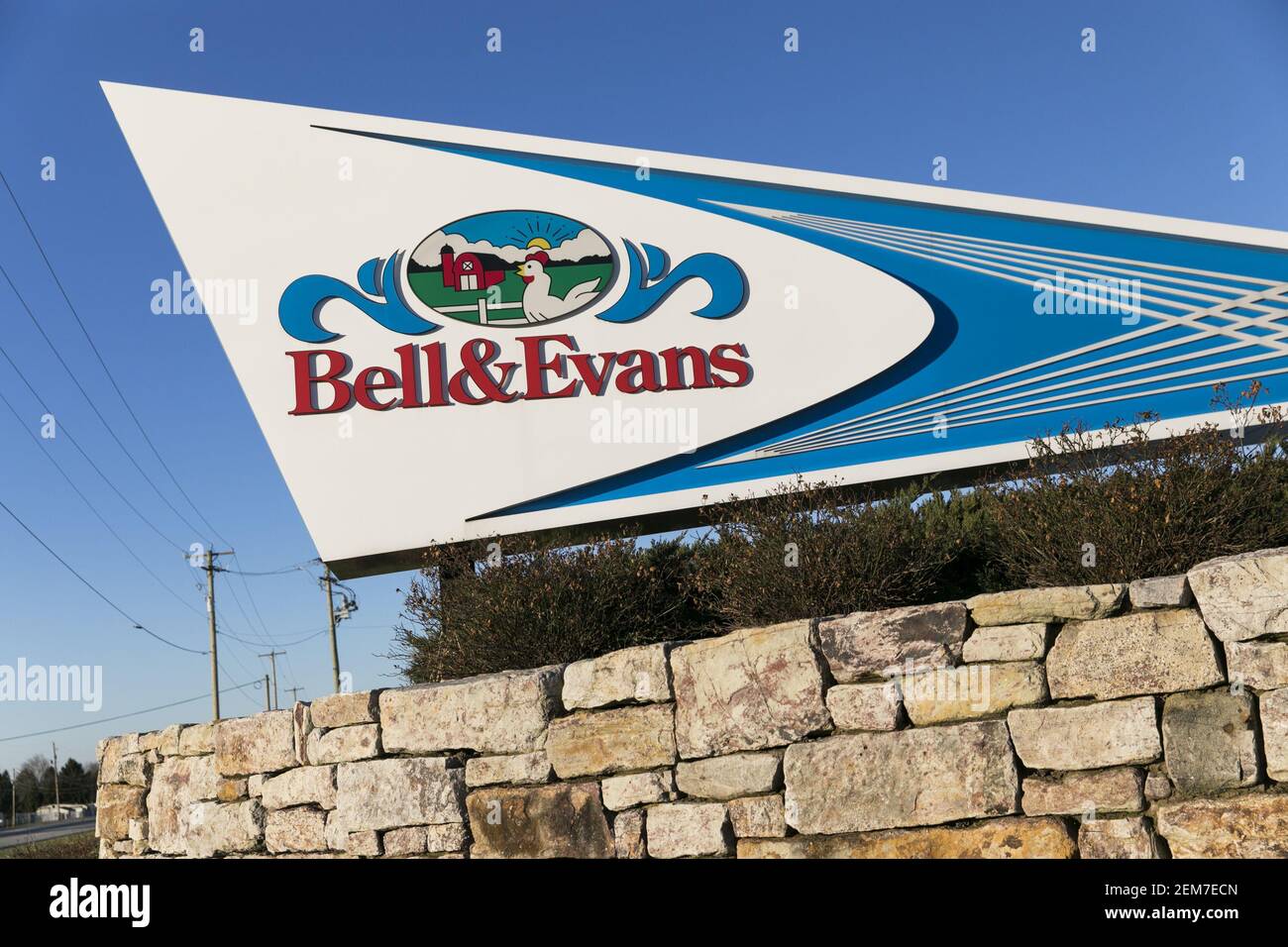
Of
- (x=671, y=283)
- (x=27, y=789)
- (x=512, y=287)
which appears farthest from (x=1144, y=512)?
(x=27, y=789)

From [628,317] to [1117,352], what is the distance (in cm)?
411

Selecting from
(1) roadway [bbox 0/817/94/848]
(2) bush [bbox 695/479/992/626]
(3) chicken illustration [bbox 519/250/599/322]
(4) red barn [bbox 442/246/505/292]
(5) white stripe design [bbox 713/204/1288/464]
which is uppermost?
(4) red barn [bbox 442/246/505/292]

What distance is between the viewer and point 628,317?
9.41 meters

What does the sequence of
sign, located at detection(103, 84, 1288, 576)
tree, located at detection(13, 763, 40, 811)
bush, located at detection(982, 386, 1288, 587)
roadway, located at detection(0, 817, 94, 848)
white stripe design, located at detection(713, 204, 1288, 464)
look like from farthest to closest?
1. tree, located at detection(13, 763, 40, 811)
2. roadway, located at detection(0, 817, 94, 848)
3. sign, located at detection(103, 84, 1288, 576)
4. white stripe design, located at detection(713, 204, 1288, 464)
5. bush, located at detection(982, 386, 1288, 587)

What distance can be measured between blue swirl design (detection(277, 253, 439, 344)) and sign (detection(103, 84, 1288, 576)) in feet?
0.09

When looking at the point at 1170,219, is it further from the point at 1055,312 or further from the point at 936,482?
the point at 936,482

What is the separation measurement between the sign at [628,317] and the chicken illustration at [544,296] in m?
0.03

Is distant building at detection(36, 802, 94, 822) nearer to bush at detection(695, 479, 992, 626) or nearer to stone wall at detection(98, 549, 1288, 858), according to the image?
stone wall at detection(98, 549, 1288, 858)

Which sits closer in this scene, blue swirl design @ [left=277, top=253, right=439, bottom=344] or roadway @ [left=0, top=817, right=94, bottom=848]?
blue swirl design @ [left=277, top=253, right=439, bottom=344]

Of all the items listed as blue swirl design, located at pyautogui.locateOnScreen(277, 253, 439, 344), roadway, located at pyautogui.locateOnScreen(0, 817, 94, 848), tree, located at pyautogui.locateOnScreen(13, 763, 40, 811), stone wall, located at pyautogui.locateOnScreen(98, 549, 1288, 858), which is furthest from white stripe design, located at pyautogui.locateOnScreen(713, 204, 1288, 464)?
tree, located at pyautogui.locateOnScreen(13, 763, 40, 811)

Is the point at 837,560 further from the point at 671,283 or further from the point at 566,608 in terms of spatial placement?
the point at 671,283

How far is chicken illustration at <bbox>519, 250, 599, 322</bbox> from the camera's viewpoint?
9.47 meters

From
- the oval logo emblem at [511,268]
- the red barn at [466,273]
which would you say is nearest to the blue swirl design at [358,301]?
the oval logo emblem at [511,268]
